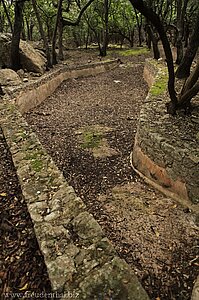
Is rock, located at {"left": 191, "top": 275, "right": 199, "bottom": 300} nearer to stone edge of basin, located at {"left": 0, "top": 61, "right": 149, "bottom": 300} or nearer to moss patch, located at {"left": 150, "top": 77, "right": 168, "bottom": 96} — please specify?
stone edge of basin, located at {"left": 0, "top": 61, "right": 149, "bottom": 300}

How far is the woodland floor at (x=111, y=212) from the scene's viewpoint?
94.9 inches

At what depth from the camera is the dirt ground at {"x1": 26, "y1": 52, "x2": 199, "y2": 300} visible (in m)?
2.70

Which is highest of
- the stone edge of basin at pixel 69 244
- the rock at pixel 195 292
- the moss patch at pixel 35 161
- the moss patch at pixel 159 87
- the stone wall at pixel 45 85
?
the moss patch at pixel 159 87

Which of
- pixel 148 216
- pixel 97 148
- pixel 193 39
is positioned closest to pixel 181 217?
pixel 148 216

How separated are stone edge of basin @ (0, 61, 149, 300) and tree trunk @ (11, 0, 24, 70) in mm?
7054

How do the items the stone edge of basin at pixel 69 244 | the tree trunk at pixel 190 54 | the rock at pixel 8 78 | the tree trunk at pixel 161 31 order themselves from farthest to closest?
the rock at pixel 8 78 < the tree trunk at pixel 190 54 < the tree trunk at pixel 161 31 < the stone edge of basin at pixel 69 244

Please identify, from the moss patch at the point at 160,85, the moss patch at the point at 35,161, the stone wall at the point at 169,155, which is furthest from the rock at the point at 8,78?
the moss patch at the point at 35,161

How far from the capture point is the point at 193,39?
5344 mm

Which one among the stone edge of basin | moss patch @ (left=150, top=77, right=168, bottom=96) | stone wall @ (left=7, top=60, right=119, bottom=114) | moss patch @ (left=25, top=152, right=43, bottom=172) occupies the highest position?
moss patch @ (left=150, top=77, right=168, bottom=96)

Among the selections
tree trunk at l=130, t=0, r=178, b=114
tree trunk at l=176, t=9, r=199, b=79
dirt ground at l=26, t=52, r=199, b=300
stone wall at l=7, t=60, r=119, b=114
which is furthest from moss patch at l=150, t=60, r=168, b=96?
stone wall at l=7, t=60, r=119, b=114

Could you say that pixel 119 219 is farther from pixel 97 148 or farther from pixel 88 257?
pixel 97 148

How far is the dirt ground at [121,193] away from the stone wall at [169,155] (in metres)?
0.18

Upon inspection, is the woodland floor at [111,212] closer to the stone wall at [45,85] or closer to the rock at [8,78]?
the stone wall at [45,85]

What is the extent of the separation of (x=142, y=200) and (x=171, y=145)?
834 millimetres
